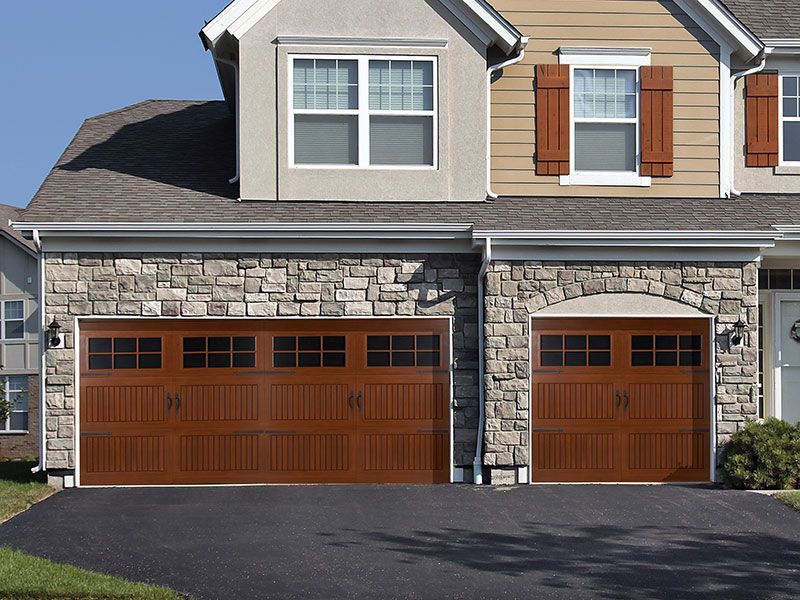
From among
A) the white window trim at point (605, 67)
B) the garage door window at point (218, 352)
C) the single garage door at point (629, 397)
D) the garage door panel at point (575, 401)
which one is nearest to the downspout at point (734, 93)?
the white window trim at point (605, 67)

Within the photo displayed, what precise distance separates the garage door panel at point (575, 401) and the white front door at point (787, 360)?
10.4 ft

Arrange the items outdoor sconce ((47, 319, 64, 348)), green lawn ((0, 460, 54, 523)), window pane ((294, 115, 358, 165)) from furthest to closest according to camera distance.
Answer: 1. window pane ((294, 115, 358, 165))
2. outdoor sconce ((47, 319, 64, 348))
3. green lawn ((0, 460, 54, 523))

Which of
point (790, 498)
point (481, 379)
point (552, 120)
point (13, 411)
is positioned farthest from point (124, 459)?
point (13, 411)

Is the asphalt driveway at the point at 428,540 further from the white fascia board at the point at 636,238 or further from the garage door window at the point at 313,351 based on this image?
the white fascia board at the point at 636,238

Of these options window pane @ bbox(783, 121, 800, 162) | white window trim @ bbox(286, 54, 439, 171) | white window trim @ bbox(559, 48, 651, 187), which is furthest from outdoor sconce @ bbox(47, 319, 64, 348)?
window pane @ bbox(783, 121, 800, 162)

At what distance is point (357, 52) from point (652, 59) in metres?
3.96

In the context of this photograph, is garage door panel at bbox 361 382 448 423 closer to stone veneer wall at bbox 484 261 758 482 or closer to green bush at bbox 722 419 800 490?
stone veneer wall at bbox 484 261 758 482

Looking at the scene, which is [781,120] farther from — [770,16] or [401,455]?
[401,455]

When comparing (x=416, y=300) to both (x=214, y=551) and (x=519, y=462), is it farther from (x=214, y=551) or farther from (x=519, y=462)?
(x=214, y=551)

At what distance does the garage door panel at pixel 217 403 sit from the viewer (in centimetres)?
1360

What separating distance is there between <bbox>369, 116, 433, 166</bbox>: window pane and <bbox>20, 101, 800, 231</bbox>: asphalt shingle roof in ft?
2.04

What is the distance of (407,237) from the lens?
1342 cm

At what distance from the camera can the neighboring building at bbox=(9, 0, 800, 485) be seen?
1341 centimetres

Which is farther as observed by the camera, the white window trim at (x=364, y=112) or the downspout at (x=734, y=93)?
the downspout at (x=734, y=93)
